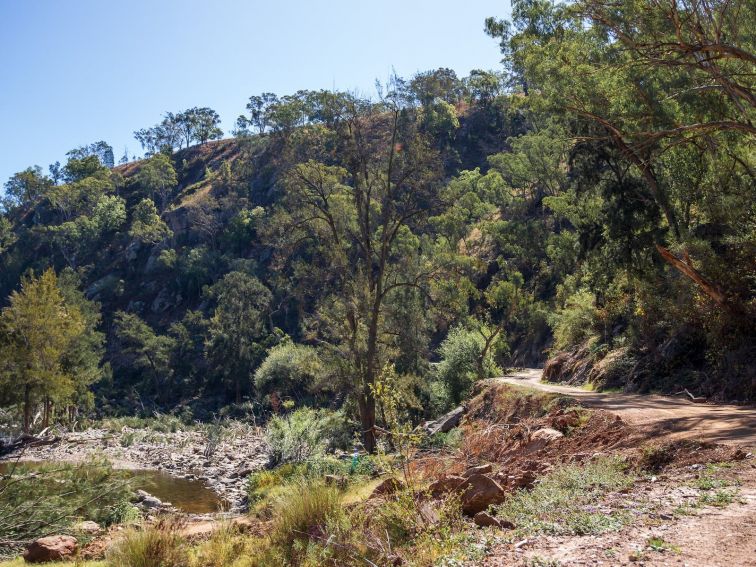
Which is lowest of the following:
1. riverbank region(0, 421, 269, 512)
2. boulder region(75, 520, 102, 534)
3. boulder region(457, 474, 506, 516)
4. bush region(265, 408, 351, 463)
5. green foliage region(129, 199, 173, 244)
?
riverbank region(0, 421, 269, 512)

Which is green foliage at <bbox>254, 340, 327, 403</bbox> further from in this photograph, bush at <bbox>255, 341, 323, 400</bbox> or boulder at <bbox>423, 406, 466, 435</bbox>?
boulder at <bbox>423, 406, 466, 435</bbox>

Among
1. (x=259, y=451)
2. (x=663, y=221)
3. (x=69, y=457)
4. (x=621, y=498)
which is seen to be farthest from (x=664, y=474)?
(x=69, y=457)

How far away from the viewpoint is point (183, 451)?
35.2 meters

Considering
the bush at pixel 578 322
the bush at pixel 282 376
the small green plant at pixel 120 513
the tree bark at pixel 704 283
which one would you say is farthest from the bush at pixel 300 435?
the bush at pixel 282 376

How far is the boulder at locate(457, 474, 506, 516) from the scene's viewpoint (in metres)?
7.36

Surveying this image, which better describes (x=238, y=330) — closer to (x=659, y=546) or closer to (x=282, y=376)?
(x=282, y=376)

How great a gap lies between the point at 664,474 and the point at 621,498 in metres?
1.15

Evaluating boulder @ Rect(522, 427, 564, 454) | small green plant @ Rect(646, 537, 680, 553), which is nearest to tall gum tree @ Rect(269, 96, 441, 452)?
boulder @ Rect(522, 427, 564, 454)

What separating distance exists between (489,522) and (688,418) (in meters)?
5.12

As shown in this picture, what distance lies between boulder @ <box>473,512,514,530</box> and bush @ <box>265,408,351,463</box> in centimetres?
1340

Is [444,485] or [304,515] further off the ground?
[444,485]

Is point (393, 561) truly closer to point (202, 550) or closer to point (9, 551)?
point (202, 550)

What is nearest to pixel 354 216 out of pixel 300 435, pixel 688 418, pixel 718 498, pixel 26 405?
pixel 300 435

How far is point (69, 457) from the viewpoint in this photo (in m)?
31.7
